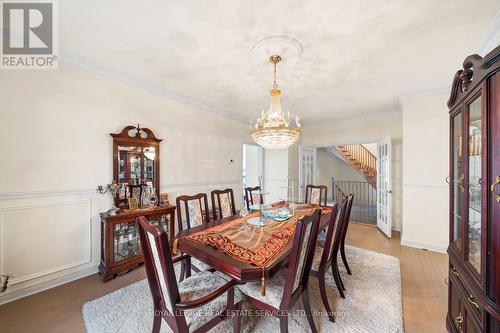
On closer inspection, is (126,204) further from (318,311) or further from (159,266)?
(318,311)

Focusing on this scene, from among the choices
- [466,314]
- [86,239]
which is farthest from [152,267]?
[466,314]

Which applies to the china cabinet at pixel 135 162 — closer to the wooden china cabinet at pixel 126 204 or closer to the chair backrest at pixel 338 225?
the wooden china cabinet at pixel 126 204

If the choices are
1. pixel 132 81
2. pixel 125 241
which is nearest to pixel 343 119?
pixel 132 81

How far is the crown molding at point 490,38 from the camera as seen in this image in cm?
180

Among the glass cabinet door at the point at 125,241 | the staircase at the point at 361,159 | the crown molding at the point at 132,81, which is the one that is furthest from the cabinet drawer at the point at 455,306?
the staircase at the point at 361,159

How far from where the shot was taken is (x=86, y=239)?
8.29 ft

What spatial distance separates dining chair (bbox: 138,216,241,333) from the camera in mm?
1138

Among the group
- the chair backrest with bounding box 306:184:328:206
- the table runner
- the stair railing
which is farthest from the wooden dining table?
the stair railing

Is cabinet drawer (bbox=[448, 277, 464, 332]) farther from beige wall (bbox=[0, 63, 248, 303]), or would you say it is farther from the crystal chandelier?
beige wall (bbox=[0, 63, 248, 303])

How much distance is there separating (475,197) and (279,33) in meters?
1.96

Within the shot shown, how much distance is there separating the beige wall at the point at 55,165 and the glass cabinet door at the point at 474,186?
355 cm

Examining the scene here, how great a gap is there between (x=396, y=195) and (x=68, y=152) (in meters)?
5.75

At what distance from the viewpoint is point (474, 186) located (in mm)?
1327

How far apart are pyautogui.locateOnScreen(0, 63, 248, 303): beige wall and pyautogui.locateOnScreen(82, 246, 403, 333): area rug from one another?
2.60ft
